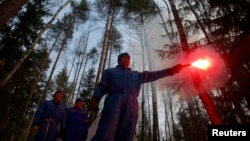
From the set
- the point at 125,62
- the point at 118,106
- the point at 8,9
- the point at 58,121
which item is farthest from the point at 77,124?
the point at 118,106

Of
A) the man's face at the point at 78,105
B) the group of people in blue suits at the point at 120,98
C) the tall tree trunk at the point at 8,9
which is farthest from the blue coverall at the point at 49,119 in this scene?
→ the group of people in blue suits at the point at 120,98

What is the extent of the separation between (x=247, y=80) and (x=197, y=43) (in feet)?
8.51

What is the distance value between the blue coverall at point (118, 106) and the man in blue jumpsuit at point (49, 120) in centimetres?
322

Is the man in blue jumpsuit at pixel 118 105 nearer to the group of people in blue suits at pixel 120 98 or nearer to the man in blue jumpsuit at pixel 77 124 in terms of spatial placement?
the group of people in blue suits at pixel 120 98

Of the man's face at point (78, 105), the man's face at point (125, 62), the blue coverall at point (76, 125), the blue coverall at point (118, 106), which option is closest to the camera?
the blue coverall at point (118, 106)

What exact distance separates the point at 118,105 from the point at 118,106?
15 millimetres

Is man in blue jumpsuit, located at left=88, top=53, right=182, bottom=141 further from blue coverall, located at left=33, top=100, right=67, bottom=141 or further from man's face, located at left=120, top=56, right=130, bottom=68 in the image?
blue coverall, located at left=33, top=100, right=67, bottom=141

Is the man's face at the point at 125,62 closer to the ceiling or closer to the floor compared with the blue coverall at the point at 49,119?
closer to the ceiling

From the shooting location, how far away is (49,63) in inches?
981

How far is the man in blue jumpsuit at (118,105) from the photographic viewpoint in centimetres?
318

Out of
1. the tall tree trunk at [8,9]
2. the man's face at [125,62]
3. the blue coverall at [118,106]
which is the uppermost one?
the tall tree trunk at [8,9]

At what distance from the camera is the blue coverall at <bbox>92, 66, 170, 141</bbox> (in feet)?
10.4

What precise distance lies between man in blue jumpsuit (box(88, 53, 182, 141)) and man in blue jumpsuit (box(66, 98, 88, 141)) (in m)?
3.55

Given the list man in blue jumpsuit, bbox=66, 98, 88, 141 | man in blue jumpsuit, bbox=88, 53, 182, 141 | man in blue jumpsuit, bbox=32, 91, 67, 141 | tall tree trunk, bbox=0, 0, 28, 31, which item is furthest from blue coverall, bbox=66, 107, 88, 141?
man in blue jumpsuit, bbox=88, 53, 182, 141
